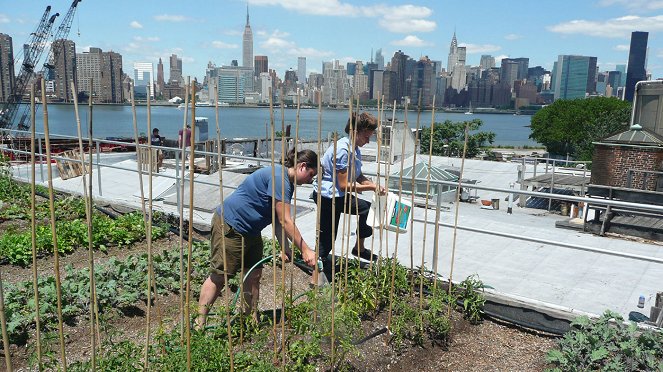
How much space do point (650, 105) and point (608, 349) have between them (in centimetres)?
2111

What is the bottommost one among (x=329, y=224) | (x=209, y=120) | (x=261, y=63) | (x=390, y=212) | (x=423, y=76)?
(x=209, y=120)

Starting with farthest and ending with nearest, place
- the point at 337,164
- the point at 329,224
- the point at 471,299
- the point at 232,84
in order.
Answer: the point at 232,84
the point at 329,224
the point at 337,164
the point at 471,299

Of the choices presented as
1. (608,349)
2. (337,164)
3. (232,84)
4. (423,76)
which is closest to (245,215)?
(337,164)

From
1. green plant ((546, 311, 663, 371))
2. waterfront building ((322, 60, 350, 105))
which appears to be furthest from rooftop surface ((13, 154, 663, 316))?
waterfront building ((322, 60, 350, 105))

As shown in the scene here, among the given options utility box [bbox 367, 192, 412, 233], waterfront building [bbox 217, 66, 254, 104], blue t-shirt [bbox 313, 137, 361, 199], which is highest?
waterfront building [bbox 217, 66, 254, 104]

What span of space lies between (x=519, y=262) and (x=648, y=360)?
297cm

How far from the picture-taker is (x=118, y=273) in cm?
525

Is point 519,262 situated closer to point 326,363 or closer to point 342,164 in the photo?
point 342,164

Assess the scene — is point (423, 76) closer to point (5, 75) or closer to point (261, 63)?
point (261, 63)

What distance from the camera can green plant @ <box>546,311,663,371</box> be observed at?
3730 millimetres

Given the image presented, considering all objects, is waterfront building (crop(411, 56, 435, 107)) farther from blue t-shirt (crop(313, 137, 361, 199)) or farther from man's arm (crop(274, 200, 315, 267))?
man's arm (crop(274, 200, 315, 267))

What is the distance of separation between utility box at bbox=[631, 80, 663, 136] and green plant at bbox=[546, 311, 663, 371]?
19.8m

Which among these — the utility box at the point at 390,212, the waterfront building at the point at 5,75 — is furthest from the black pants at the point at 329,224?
the waterfront building at the point at 5,75

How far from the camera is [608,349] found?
3898mm
